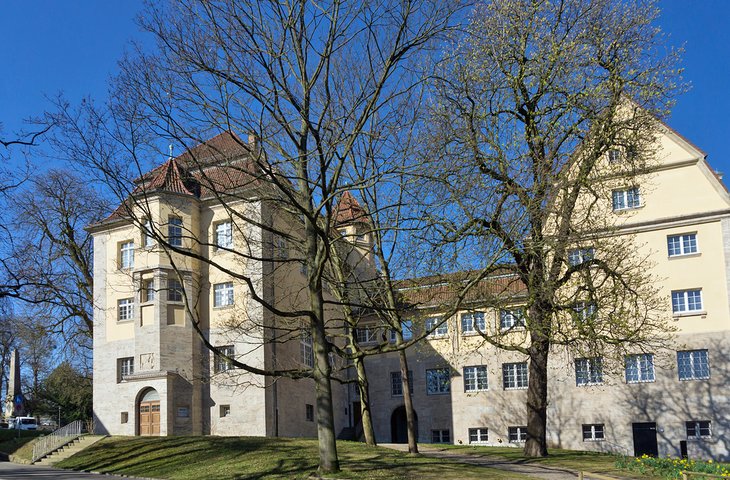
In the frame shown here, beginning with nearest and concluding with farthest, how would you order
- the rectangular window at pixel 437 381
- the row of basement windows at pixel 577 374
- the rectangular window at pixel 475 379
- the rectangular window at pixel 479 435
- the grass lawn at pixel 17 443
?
the grass lawn at pixel 17 443 → the row of basement windows at pixel 577 374 → the rectangular window at pixel 479 435 → the rectangular window at pixel 475 379 → the rectangular window at pixel 437 381

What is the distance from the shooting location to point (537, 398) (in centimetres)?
2595

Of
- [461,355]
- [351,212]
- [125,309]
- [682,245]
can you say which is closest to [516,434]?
[461,355]

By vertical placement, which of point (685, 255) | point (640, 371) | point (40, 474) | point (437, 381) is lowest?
point (40, 474)

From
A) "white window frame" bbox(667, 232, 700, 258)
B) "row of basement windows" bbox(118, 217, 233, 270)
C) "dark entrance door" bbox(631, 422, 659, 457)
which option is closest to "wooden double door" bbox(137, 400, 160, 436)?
"row of basement windows" bbox(118, 217, 233, 270)

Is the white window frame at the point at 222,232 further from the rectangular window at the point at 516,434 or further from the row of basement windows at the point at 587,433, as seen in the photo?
the rectangular window at the point at 516,434

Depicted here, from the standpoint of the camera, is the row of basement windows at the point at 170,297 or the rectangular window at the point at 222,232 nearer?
the row of basement windows at the point at 170,297

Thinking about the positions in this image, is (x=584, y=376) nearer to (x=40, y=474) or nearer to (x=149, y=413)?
(x=149, y=413)

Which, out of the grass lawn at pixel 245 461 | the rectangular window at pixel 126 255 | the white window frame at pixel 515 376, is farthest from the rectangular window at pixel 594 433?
the rectangular window at pixel 126 255

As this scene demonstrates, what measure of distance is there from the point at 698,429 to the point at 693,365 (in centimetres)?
300

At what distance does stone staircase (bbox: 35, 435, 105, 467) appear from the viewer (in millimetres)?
33344

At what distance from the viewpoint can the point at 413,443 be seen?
2739 centimetres

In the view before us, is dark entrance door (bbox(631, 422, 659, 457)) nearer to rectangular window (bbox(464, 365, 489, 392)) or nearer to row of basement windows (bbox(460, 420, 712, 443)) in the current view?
row of basement windows (bbox(460, 420, 712, 443))

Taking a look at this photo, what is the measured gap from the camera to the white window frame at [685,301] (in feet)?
124

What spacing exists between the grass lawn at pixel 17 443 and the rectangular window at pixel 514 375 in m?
24.1
